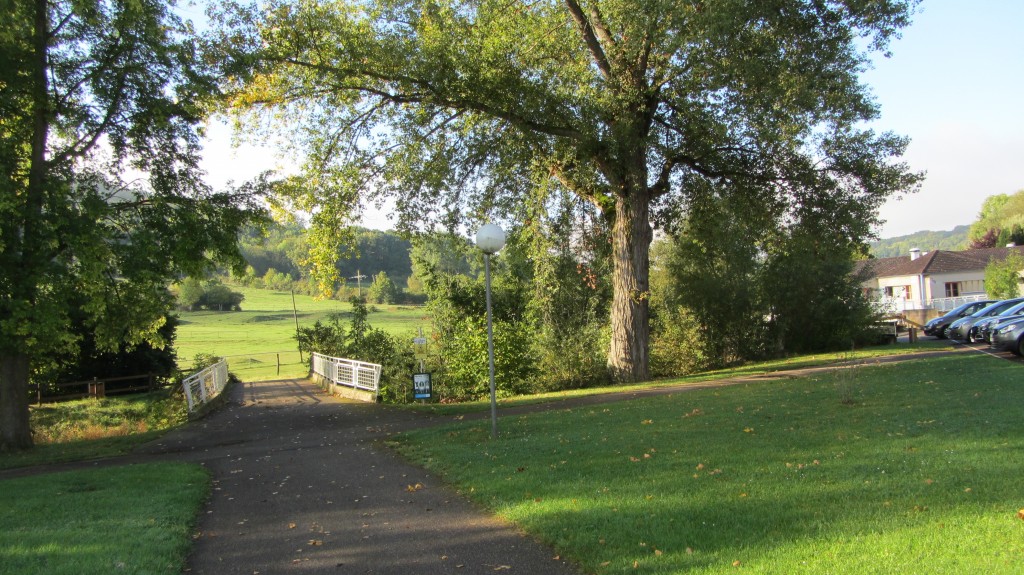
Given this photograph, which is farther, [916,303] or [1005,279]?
[916,303]

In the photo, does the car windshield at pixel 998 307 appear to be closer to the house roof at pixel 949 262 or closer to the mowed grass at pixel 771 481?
the mowed grass at pixel 771 481

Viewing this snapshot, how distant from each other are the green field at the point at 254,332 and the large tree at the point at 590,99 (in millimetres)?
43023

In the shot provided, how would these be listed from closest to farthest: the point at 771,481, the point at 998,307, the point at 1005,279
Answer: the point at 771,481, the point at 998,307, the point at 1005,279

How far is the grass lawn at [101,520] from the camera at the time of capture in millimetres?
5137

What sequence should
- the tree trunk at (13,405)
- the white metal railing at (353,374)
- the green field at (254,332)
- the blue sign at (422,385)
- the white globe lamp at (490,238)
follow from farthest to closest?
the green field at (254,332) → the white metal railing at (353,374) → the blue sign at (422,385) → the tree trunk at (13,405) → the white globe lamp at (490,238)

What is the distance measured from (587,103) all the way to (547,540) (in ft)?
44.4

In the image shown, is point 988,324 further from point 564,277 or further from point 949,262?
point 949,262

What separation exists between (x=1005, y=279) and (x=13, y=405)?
2282 inches

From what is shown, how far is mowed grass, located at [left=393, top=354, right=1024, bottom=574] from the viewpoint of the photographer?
4.41 m

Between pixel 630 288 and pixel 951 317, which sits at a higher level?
pixel 630 288

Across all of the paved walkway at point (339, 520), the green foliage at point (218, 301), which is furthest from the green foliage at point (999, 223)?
the green foliage at point (218, 301)

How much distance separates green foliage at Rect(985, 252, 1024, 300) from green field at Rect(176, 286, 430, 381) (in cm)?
4706

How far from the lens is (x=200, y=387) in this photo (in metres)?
20.4

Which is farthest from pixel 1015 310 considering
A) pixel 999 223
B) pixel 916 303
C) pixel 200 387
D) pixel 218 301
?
pixel 218 301
